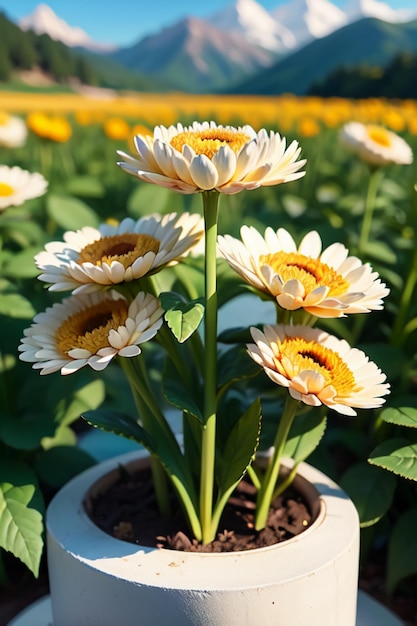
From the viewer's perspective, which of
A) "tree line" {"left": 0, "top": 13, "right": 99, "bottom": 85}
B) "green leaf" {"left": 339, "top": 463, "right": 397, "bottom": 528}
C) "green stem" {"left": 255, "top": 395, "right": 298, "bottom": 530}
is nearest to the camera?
"green stem" {"left": 255, "top": 395, "right": 298, "bottom": 530}

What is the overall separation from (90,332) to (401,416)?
1.63 ft

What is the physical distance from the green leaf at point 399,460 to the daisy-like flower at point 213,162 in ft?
1.45

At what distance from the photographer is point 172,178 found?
706mm

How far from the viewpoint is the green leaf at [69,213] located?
1639 mm

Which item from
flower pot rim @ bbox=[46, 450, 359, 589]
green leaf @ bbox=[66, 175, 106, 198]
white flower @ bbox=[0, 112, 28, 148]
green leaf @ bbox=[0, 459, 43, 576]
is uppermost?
white flower @ bbox=[0, 112, 28, 148]

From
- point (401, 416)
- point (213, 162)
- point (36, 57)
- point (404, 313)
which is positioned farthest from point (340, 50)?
point (213, 162)

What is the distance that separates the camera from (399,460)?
97cm

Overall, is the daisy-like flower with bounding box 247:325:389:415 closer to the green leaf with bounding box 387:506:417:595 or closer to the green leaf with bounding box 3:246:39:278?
the green leaf with bounding box 387:506:417:595

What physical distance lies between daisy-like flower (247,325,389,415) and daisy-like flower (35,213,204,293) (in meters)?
0.14

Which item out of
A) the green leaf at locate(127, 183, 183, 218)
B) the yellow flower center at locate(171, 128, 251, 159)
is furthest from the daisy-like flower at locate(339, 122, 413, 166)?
the yellow flower center at locate(171, 128, 251, 159)

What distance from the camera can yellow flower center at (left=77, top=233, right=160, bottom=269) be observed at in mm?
787

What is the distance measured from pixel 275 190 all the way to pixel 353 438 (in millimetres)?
1772

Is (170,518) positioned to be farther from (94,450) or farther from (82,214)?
(82,214)

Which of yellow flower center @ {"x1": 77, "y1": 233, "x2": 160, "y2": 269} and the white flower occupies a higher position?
yellow flower center @ {"x1": 77, "y1": 233, "x2": 160, "y2": 269}
